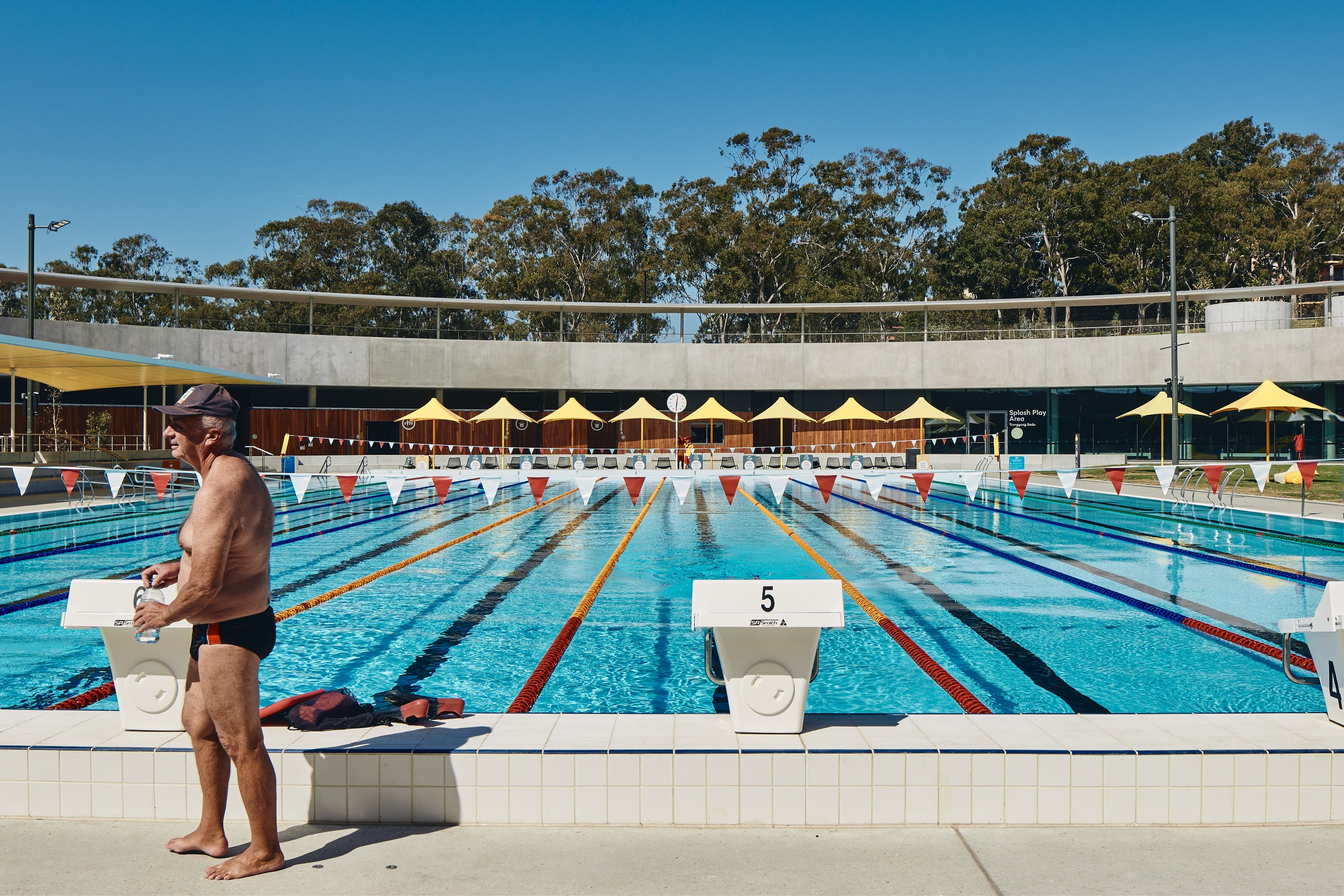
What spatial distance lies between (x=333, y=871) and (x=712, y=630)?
151 cm

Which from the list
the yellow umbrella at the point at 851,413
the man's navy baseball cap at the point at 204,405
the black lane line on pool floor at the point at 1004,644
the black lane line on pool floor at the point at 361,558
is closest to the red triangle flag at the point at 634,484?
the black lane line on pool floor at the point at 361,558

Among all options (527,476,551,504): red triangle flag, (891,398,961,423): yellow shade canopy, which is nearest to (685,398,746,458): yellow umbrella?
(891,398,961,423): yellow shade canopy

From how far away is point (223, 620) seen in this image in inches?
105

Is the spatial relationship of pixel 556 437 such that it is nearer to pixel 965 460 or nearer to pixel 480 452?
pixel 480 452

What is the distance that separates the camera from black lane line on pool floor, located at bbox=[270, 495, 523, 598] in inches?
334

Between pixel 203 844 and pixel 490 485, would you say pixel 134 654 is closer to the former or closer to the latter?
pixel 203 844

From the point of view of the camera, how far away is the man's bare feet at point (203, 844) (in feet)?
9.09

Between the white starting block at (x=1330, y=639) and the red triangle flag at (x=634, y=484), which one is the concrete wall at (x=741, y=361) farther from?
the white starting block at (x=1330, y=639)

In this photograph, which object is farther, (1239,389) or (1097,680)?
(1239,389)

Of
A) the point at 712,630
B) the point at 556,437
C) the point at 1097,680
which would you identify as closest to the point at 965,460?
the point at 556,437

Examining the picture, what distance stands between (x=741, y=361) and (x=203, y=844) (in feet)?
102

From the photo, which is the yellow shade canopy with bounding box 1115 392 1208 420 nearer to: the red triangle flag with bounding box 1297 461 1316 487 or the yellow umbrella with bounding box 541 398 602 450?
the red triangle flag with bounding box 1297 461 1316 487

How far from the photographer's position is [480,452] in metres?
32.4

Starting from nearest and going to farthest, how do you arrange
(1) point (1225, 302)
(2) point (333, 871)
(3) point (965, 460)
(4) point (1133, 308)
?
(2) point (333, 871)
(3) point (965, 460)
(1) point (1225, 302)
(4) point (1133, 308)
